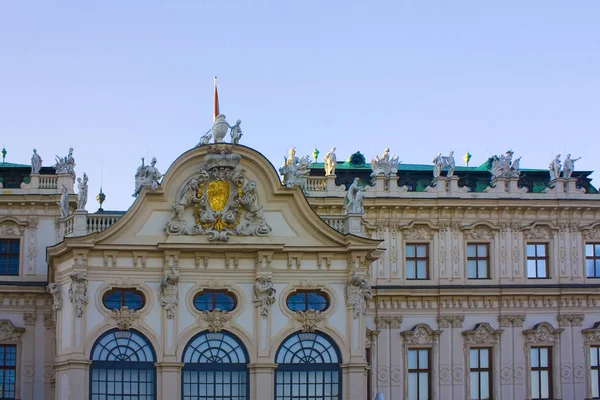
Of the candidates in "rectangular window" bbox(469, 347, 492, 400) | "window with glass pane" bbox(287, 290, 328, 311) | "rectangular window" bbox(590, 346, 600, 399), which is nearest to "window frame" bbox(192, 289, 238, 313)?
"window with glass pane" bbox(287, 290, 328, 311)

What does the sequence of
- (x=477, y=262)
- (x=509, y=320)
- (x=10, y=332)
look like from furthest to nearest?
(x=477, y=262) < (x=509, y=320) < (x=10, y=332)

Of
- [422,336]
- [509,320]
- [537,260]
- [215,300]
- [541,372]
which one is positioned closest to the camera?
[215,300]

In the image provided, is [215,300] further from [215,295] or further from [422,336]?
[422,336]

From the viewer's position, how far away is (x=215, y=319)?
165ft

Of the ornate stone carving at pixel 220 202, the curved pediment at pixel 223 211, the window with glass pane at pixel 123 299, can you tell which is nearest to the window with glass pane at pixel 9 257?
the window with glass pane at pixel 123 299

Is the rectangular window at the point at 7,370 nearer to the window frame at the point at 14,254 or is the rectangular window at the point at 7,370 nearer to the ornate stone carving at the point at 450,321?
the window frame at the point at 14,254

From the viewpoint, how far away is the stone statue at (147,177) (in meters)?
50.9

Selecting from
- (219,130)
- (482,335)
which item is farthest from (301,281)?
(482,335)

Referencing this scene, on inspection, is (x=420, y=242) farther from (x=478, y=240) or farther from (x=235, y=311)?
(x=235, y=311)

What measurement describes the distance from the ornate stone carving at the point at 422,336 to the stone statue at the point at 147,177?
584 inches

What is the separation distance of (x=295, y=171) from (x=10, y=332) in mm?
15516

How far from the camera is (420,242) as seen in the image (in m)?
59.1

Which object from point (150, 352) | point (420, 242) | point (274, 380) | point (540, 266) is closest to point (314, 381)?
point (274, 380)

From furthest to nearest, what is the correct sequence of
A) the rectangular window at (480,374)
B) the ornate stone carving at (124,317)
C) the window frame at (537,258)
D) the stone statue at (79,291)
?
the window frame at (537,258) < the rectangular window at (480,374) < the ornate stone carving at (124,317) < the stone statue at (79,291)
